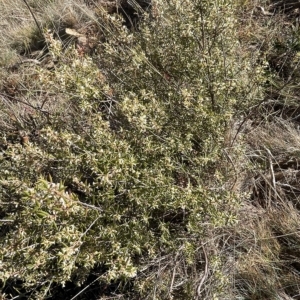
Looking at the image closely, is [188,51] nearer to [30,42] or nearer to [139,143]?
[139,143]

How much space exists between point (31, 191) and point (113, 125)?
1061mm

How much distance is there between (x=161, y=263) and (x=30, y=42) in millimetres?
2889

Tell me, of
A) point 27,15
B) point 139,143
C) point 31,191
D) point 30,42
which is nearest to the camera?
point 31,191

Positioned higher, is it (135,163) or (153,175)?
(135,163)

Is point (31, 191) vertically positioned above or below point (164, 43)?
above

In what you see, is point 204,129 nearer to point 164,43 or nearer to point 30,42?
point 164,43

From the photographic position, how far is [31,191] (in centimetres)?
154

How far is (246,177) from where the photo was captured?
102 inches

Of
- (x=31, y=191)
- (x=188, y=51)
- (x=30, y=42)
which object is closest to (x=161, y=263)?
(x=31, y=191)

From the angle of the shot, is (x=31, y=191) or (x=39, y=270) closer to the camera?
(x=31, y=191)

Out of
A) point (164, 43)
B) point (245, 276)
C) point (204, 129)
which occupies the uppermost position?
point (164, 43)

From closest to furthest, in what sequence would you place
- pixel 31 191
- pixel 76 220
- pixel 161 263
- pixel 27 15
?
1. pixel 31 191
2. pixel 76 220
3. pixel 161 263
4. pixel 27 15

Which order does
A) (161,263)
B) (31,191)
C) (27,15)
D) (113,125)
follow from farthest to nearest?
(27,15)
(113,125)
(161,263)
(31,191)

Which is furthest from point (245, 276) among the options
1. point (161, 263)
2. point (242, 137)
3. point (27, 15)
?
point (27, 15)
